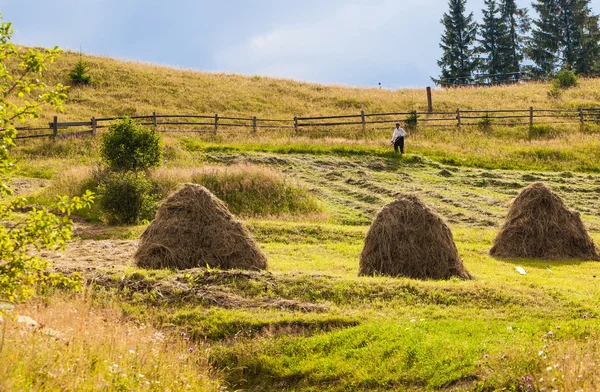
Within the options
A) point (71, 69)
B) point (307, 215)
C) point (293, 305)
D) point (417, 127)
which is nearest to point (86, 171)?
point (307, 215)

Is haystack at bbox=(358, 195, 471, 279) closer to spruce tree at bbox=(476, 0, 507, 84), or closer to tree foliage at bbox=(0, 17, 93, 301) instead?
tree foliage at bbox=(0, 17, 93, 301)

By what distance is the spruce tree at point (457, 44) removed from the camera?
2847 inches

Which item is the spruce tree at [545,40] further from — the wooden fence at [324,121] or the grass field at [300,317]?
the grass field at [300,317]

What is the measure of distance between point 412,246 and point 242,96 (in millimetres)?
39284

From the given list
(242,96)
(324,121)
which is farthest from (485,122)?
(242,96)

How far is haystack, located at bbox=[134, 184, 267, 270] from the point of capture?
14766 millimetres

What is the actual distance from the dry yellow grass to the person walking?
13.3 meters

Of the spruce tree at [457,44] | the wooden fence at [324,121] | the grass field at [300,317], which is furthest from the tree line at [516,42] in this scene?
the grass field at [300,317]

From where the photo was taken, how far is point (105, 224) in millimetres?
23203

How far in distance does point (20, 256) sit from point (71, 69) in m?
47.9

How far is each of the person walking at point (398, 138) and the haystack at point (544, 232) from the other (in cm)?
1559

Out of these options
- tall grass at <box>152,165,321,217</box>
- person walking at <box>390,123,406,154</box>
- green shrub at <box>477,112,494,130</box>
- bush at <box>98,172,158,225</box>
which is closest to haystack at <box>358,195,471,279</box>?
tall grass at <box>152,165,321,217</box>

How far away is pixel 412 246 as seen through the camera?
14.9 metres

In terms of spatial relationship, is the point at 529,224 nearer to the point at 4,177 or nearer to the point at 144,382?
the point at 144,382
